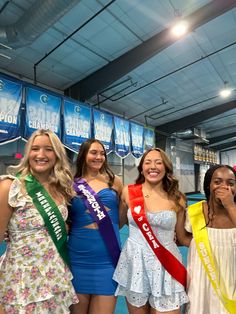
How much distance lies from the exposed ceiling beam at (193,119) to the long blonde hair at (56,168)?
9784 millimetres

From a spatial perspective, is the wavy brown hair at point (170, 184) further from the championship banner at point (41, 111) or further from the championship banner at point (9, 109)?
the championship banner at point (41, 111)

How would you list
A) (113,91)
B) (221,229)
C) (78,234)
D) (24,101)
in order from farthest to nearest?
(113,91) < (24,101) < (78,234) < (221,229)

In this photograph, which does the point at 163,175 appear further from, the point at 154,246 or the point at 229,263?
the point at 229,263

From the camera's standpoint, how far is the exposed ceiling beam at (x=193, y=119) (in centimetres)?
999

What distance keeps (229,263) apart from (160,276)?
39 cm

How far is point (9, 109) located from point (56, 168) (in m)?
3.86

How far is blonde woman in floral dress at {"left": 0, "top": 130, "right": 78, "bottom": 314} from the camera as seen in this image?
47.3 inches

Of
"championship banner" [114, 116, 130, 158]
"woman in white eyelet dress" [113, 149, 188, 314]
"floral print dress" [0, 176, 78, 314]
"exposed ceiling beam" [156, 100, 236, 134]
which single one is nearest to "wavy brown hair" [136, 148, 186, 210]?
"woman in white eyelet dress" [113, 149, 188, 314]

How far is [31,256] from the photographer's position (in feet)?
4.04

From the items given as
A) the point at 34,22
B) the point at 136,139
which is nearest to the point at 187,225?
the point at 34,22

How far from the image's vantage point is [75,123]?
614 centimetres

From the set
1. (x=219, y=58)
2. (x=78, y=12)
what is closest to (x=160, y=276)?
(x=78, y=12)

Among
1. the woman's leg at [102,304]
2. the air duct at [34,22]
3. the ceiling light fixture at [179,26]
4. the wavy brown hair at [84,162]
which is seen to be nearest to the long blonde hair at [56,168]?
the wavy brown hair at [84,162]

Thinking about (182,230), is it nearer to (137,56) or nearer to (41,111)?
(41,111)
